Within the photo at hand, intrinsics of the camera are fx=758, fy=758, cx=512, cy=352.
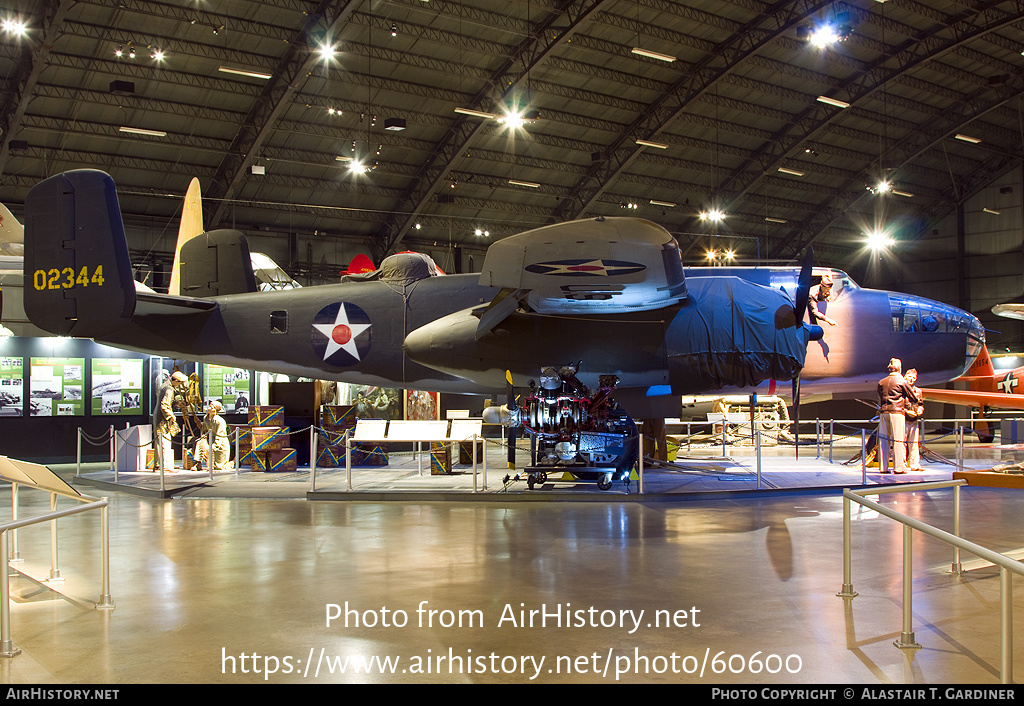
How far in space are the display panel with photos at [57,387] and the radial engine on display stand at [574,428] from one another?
46.8 ft

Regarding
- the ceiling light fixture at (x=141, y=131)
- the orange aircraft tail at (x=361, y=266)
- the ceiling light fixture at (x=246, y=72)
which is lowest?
the orange aircraft tail at (x=361, y=266)

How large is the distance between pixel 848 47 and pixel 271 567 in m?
31.6

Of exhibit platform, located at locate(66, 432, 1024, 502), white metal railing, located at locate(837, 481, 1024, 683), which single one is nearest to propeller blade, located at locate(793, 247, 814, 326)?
exhibit platform, located at locate(66, 432, 1024, 502)

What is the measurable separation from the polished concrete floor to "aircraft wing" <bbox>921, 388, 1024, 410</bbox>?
7.79 metres

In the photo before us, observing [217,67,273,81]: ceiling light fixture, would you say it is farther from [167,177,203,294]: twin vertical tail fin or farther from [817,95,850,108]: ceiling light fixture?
[817,95,850,108]: ceiling light fixture

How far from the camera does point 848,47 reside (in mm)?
30531

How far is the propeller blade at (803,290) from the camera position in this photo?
1137 cm

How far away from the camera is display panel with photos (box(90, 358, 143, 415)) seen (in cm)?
2088

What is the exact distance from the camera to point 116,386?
21.2 metres

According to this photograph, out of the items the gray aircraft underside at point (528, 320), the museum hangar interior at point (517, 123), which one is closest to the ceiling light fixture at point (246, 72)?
the museum hangar interior at point (517, 123)

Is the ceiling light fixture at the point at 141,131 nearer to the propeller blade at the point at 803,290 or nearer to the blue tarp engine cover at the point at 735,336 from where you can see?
the blue tarp engine cover at the point at 735,336

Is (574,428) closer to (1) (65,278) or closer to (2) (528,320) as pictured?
(2) (528,320)
